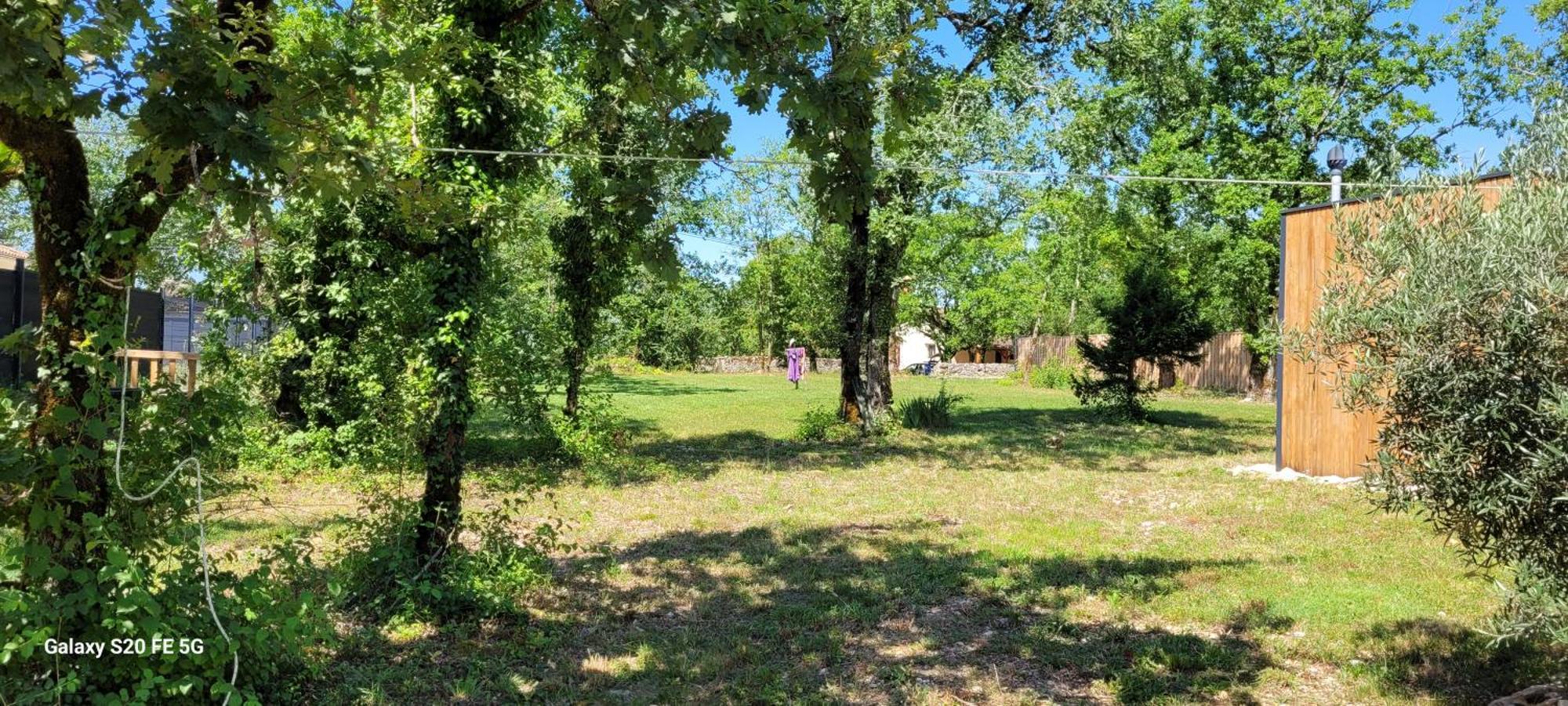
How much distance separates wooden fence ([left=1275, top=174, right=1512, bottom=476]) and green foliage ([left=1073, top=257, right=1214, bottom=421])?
7085 millimetres

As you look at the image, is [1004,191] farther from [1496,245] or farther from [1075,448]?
[1496,245]

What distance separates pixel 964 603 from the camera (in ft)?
19.1

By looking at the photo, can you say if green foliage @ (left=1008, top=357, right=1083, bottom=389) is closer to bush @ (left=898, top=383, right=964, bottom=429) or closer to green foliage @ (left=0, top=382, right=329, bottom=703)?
bush @ (left=898, top=383, right=964, bottom=429)

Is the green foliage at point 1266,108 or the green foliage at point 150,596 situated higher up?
the green foliage at point 1266,108

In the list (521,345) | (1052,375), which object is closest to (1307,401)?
(521,345)

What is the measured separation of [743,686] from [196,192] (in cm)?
305

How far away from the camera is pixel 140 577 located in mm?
3209

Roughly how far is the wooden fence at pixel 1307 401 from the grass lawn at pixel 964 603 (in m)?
0.64

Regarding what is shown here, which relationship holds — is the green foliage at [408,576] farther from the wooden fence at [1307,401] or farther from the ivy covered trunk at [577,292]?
the wooden fence at [1307,401]

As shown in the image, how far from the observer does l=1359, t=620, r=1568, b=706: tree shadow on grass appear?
412cm

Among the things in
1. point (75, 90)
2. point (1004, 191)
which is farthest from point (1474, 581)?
point (1004, 191)

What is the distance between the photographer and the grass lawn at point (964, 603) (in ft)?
14.4

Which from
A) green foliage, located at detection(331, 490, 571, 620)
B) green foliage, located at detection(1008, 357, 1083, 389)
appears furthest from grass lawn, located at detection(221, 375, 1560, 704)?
green foliage, located at detection(1008, 357, 1083, 389)

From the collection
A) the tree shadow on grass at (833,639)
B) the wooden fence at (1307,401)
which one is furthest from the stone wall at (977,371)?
the tree shadow on grass at (833,639)
